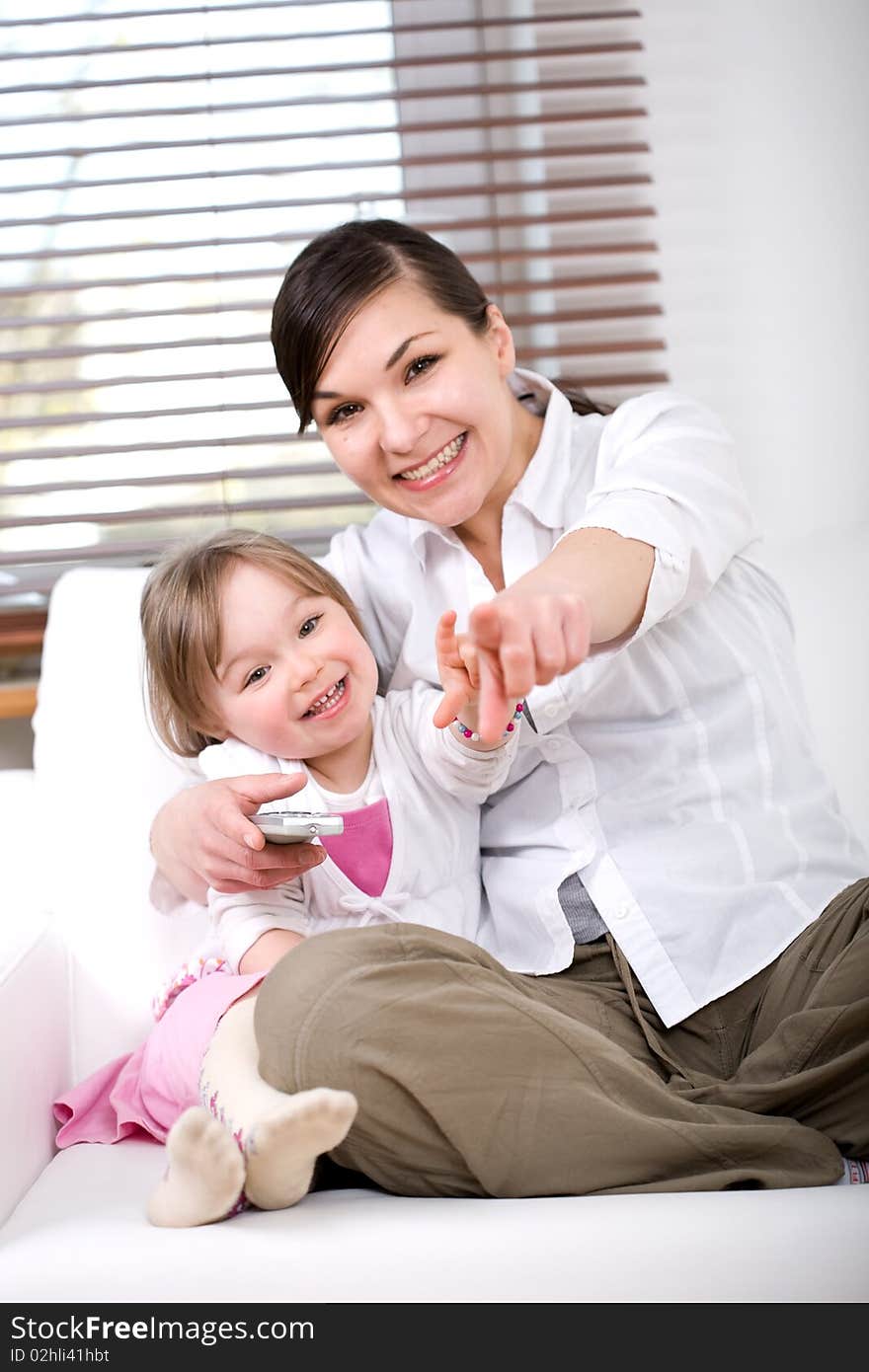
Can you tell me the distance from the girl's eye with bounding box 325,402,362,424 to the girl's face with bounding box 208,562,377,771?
0.17m

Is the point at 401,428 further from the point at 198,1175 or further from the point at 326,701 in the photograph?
the point at 198,1175

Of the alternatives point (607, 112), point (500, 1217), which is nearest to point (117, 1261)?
point (500, 1217)

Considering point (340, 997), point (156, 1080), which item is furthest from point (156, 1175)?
point (340, 997)

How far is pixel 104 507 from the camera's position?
6.31 feet

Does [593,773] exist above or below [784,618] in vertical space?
below

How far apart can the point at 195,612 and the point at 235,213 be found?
95 centimetres

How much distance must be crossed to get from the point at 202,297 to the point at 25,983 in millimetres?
1142

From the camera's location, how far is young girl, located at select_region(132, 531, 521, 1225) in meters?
1.21

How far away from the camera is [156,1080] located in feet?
3.79

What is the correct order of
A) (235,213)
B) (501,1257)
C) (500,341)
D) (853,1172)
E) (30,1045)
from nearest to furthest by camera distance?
(501,1257) < (853,1172) < (30,1045) < (500,341) < (235,213)

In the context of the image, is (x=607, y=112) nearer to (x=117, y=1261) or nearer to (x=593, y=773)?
(x=593, y=773)

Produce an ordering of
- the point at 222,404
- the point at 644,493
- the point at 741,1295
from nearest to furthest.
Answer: the point at 741,1295 → the point at 644,493 → the point at 222,404

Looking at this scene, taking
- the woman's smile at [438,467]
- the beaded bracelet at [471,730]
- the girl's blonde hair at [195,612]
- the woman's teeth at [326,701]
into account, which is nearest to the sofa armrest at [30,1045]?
the girl's blonde hair at [195,612]

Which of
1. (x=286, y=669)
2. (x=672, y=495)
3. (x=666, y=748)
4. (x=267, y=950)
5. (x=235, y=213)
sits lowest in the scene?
(x=267, y=950)
